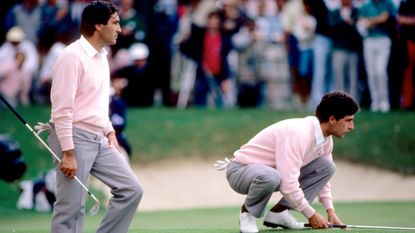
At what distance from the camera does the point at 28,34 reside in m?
19.1

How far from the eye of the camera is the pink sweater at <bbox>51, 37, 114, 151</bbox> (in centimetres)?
746

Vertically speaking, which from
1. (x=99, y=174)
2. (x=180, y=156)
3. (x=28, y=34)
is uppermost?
(x=99, y=174)

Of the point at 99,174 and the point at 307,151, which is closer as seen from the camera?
the point at 99,174

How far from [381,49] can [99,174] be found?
1083 cm

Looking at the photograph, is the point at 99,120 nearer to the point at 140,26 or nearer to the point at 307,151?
the point at 307,151

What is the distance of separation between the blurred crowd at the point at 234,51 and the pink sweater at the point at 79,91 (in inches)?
409

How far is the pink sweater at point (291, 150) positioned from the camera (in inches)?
319

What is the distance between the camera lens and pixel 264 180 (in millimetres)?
8164

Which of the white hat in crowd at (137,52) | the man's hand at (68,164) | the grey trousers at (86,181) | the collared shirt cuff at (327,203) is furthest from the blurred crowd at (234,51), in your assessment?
the man's hand at (68,164)

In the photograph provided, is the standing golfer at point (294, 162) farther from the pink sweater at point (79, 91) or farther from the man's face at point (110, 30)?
the man's face at point (110, 30)

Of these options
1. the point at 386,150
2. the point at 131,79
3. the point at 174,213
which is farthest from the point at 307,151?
the point at 131,79

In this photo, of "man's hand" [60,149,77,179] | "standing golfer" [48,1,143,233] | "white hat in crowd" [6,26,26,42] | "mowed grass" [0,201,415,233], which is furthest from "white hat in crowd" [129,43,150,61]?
"man's hand" [60,149,77,179]

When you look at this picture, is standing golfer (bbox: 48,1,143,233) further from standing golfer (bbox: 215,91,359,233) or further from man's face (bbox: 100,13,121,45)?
standing golfer (bbox: 215,91,359,233)

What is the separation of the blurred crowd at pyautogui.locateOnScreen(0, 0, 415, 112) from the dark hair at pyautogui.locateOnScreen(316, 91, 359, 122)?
963cm
